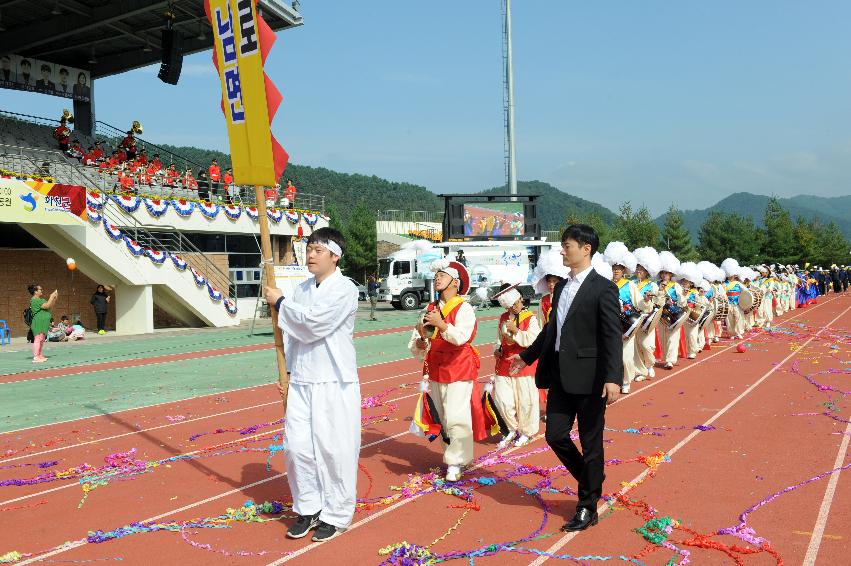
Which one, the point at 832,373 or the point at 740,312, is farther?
the point at 740,312

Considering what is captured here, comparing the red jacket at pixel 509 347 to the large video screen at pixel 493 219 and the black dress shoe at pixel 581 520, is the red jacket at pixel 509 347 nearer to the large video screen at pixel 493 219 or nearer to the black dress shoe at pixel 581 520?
the black dress shoe at pixel 581 520

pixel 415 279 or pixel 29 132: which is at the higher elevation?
pixel 29 132

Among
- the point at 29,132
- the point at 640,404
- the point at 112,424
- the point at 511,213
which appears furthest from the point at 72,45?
the point at 640,404

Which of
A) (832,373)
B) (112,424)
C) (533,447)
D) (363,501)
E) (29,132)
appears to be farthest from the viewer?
(29,132)

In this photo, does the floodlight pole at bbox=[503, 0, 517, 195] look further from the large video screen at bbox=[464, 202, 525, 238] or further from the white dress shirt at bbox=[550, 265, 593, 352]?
the white dress shirt at bbox=[550, 265, 593, 352]

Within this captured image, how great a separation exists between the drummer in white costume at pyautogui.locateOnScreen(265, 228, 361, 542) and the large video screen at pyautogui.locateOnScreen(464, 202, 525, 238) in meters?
30.3

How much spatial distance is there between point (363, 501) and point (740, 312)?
15.3 meters

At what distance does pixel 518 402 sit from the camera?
24.0 ft

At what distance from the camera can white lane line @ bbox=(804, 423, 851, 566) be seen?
4258mm

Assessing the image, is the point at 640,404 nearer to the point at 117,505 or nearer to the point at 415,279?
the point at 117,505

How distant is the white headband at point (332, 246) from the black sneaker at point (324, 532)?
1767 mm

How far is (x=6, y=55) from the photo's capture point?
28797mm

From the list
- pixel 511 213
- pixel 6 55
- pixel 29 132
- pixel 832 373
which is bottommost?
pixel 832 373

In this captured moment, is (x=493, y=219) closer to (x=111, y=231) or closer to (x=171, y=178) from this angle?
(x=171, y=178)
